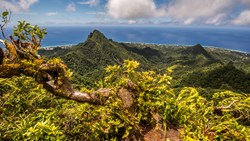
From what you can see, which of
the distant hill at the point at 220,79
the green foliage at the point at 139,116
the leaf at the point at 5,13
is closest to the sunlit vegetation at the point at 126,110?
the green foliage at the point at 139,116

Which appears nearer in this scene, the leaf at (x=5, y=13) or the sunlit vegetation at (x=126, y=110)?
the leaf at (x=5, y=13)

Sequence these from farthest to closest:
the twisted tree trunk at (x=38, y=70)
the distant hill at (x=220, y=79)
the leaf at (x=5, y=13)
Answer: the distant hill at (x=220, y=79) < the twisted tree trunk at (x=38, y=70) < the leaf at (x=5, y=13)

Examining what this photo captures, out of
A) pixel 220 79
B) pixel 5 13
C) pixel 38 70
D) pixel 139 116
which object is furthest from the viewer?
pixel 220 79

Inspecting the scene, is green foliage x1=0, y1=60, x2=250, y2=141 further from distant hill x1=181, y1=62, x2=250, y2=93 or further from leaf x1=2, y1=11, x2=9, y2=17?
distant hill x1=181, y1=62, x2=250, y2=93

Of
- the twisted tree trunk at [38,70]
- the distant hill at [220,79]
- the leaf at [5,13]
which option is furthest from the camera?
the distant hill at [220,79]

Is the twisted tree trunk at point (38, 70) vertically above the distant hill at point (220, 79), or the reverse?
the twisted tree trunk at point (38, 70)

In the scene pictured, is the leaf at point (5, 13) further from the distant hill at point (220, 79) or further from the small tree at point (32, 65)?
the distant hill at point (220, 79)

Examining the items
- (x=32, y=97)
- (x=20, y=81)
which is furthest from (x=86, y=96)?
(x=20, y=81)

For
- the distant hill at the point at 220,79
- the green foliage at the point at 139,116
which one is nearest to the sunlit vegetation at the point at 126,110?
the green foliage at the point at 139,116

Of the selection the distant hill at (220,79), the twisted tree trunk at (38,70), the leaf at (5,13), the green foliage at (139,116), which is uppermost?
the leaf at (5,13)

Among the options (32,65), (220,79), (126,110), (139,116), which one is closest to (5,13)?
(32,65)

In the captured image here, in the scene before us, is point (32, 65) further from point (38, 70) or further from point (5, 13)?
point (5, 13)

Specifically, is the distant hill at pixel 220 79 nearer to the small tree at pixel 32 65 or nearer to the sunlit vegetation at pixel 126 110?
the sunlit vegetation at pixel 126 110

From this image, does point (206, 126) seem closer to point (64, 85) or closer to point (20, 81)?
point (64, 85)
